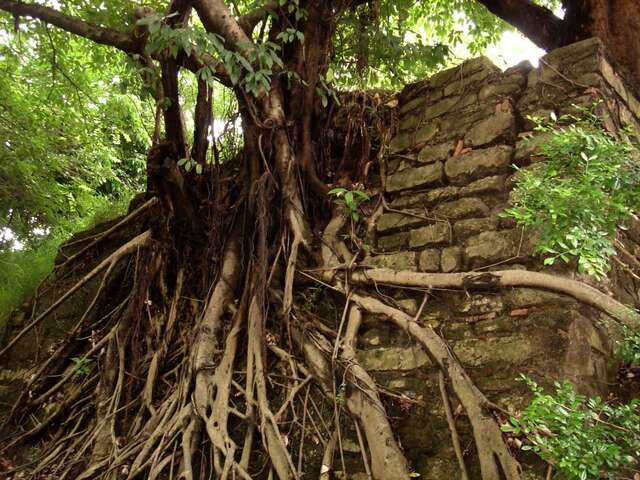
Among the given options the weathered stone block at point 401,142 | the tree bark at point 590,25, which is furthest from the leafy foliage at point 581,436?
the tree bark at point 590,25

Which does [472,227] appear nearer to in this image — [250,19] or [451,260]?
[451,260]

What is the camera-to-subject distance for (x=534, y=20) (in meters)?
4.18

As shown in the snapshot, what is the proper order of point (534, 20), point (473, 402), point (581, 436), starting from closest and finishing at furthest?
1. point (581, 436)
2. point (473, 402)
3. point (534, 20)

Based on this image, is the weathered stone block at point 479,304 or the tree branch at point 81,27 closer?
the weathered stone block at point 479,304

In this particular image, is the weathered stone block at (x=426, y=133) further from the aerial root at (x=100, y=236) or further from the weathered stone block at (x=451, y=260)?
the aerial root at (x=100, y=236)

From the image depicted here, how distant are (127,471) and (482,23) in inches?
201

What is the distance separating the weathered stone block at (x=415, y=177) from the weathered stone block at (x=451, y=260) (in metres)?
0.50

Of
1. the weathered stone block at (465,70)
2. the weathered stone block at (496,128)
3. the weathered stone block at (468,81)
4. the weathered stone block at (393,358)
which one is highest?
the weathered stone block at (465,70)

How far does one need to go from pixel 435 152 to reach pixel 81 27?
96.8 inches

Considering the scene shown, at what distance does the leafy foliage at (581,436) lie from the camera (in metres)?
1.78

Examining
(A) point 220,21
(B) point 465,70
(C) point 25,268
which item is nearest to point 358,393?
(B) point 465,70

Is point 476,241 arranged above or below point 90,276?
above

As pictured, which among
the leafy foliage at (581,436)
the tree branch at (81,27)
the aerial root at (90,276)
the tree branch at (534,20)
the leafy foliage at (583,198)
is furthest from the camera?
the aerial root at (90,276)

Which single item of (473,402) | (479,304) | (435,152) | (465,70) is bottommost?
(473,402)
